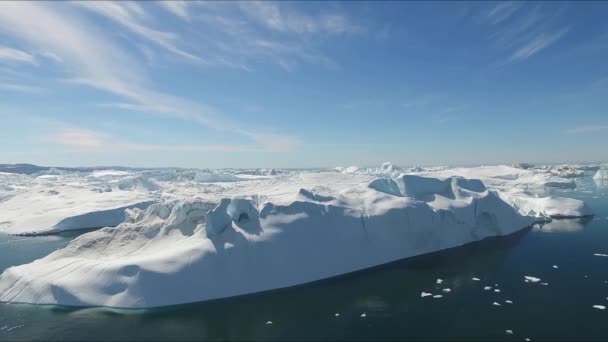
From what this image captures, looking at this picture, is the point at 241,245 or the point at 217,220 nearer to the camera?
the point at 241,245

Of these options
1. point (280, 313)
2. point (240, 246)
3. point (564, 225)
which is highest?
point (240, 246)

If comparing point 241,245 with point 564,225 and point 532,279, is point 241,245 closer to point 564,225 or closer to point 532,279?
point 532,279

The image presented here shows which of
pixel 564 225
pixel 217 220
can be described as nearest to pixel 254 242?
pixel 217 220

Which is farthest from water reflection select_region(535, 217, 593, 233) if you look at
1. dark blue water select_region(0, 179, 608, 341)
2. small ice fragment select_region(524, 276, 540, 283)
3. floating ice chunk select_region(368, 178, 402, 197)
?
small ice fragment select_region(524, 276, 540, 283)

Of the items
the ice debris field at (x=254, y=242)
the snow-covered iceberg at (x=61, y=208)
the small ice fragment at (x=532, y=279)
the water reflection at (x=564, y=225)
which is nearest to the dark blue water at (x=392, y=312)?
the small ice fragment at (x=532, y=279)

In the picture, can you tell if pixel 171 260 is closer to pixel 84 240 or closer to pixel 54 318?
pixel 54 318

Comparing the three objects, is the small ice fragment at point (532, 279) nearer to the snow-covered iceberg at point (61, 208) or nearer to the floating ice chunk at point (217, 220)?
the floating ice chunk at point (217, 220)

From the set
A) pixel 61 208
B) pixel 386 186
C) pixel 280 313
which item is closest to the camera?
pixel 280 313
